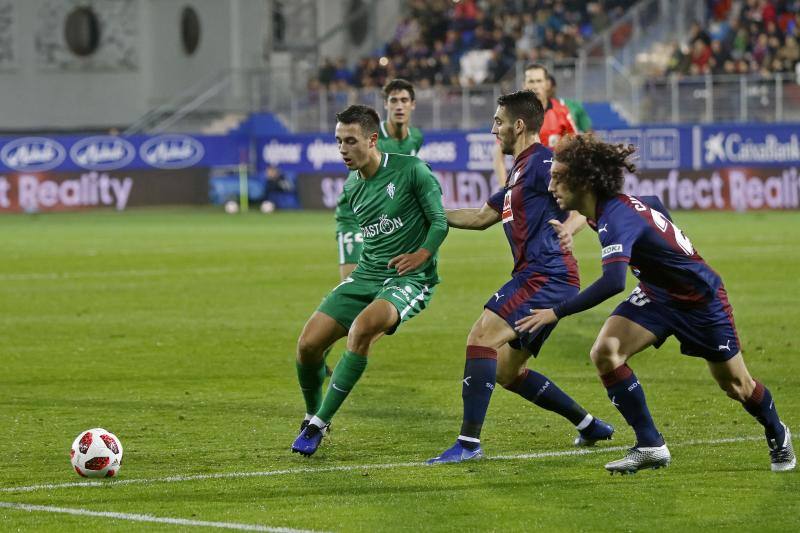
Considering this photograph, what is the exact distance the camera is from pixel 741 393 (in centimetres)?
768

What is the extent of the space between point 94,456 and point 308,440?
4.08 feet

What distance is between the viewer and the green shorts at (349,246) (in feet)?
39.2

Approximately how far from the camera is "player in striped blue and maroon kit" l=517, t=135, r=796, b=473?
729 cm

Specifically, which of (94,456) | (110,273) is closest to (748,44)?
(110,273)

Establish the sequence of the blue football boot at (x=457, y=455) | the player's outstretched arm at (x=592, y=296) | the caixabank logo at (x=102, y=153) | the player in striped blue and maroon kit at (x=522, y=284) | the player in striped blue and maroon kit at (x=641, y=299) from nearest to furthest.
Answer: the player's outstretched arm at (x=592, y=296) < the player in striped blue and maroon kit at (x=641, y=299) < the blue football boot at (x=457, y=455) < the player in striped blue and maroon kit at (x=522, y=284) < the caixabank logo at (x=102, y=153)

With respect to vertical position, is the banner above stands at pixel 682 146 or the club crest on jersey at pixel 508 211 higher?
the club crest on jersey at pixel 508 211

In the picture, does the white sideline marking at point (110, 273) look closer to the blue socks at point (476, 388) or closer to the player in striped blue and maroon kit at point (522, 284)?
the player in striped blue and maroon kit at point (522, 284)

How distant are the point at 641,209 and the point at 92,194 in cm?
3288

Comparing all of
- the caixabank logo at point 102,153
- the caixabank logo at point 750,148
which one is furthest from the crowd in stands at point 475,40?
the caixabank logo at point 102,153

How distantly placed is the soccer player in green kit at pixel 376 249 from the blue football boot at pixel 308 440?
183 mm

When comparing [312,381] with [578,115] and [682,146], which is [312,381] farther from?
[682,146]

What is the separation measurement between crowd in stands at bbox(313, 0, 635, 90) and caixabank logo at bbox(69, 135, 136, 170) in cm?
721

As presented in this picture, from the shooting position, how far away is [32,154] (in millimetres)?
38000

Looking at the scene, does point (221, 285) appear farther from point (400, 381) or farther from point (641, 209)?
point (641, 209)
